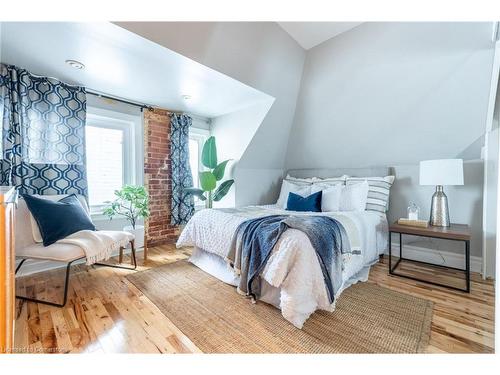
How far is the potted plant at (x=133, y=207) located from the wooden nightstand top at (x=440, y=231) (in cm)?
287

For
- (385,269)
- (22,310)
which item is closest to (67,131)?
(22,310)

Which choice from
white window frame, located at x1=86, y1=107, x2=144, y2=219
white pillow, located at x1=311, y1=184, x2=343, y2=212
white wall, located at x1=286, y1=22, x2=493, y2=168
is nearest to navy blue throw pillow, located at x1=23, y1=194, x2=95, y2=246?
white window frame, located at x1=86, y1=107, x2=144, y2=219

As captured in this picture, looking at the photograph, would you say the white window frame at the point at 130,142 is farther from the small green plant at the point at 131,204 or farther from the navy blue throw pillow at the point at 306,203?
the navy blue throw pillow at the point at 306,203

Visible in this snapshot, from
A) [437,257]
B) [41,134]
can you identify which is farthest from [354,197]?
[41,134]

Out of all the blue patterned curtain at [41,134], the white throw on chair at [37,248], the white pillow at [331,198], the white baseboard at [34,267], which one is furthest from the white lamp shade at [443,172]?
the white baseboard at [34,267]

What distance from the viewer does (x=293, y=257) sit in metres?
1.57

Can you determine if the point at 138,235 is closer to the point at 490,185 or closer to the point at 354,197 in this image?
the point at 354,197

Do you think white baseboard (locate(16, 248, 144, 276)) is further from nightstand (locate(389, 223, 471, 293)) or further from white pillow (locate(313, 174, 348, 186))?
nightstand (locate(389, 223, 471, 293))

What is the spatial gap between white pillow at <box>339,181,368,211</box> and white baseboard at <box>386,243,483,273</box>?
0.77 meters

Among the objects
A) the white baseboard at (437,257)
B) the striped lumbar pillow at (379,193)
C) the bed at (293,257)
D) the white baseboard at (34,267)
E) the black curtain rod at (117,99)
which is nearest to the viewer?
the bed at (293,257)

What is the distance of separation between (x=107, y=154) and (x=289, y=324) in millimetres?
2920

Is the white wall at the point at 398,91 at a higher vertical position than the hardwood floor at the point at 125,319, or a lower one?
higher

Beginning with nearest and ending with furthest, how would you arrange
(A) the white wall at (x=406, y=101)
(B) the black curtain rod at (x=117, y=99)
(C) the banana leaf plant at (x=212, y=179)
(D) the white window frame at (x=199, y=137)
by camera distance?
(A) the white wall at (x=406, y=101) → (B) the black curtain rod at (x=117, y=99) → (C) the banana leaf plant at (x=212, y=179) → (D) the white window frame at (x=199, y=137)

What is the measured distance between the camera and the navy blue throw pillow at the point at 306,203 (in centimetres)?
282
